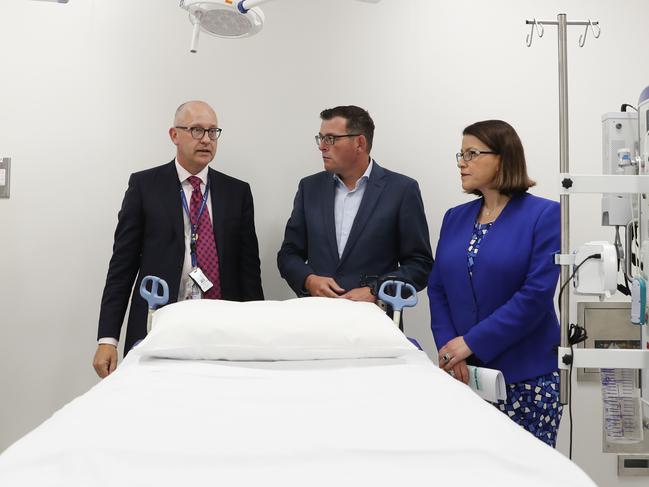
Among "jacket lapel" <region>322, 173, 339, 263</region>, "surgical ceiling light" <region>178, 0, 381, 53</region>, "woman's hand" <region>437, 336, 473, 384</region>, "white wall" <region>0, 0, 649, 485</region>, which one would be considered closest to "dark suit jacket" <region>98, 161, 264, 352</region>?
"jacket lapel" <region>322, 173, 339, 263</region>

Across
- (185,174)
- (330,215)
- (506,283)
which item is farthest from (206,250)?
(506,283)

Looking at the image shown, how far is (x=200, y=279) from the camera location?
2.78 m

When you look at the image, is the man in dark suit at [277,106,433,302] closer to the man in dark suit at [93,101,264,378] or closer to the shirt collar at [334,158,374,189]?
the shirt collar at [334,158,374,189]

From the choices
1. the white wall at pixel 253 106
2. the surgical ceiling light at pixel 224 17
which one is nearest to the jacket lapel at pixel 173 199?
the white wall at pixel 253 106

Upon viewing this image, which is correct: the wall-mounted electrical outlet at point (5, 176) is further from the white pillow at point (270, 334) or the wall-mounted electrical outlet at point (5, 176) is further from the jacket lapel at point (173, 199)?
the white pillow at point (270, 334)

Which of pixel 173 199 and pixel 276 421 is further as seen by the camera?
pixel 173 199

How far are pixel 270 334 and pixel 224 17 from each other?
116 centimetres

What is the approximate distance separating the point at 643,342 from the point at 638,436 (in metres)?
0.30

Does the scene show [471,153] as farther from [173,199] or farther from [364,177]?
[173,199]

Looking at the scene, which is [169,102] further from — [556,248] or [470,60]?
[556,248]

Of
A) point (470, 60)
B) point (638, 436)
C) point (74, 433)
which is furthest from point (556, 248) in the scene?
point (74, 433)

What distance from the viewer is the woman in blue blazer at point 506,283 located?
2.38 metres

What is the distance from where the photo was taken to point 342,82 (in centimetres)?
347

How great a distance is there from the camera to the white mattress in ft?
3.37
